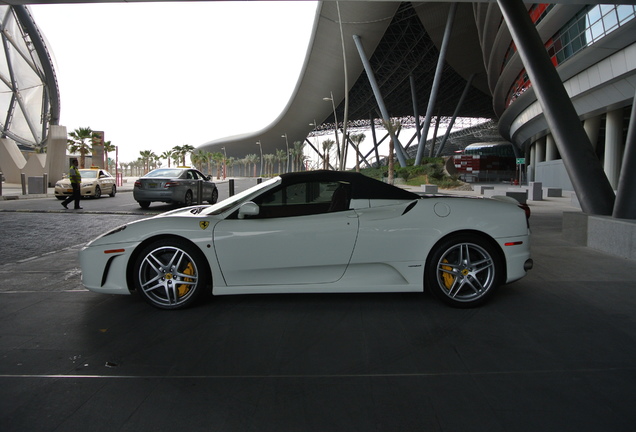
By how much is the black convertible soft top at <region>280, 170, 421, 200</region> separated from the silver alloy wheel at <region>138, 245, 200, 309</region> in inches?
48.5

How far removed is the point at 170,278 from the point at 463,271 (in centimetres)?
277

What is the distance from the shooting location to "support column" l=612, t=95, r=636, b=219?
7.41 metres

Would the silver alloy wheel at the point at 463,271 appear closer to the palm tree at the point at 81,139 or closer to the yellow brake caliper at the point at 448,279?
the yellow brake caliper at the point at 448,279

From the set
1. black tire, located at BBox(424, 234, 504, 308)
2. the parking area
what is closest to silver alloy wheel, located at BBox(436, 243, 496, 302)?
black tire, located at BBox(424, 234, 504, 308)

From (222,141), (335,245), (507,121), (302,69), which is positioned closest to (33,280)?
(335,245)

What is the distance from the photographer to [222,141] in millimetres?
129625

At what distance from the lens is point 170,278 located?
14.4 feet

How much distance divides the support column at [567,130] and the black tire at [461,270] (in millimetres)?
5145

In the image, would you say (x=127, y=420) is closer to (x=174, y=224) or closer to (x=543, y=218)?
(x=174, y=224)

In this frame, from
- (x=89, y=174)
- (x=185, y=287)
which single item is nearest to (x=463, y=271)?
(x=185, y=287)

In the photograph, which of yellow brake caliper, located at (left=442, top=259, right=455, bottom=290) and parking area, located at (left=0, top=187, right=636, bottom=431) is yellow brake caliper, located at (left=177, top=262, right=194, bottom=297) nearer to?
parking area, located at (left=0, top=187, right=636, bottom=431)

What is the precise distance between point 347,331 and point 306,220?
44.7 inches

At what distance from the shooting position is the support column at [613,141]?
28.5 meters

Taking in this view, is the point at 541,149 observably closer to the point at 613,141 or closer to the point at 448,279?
the point at 613,141
